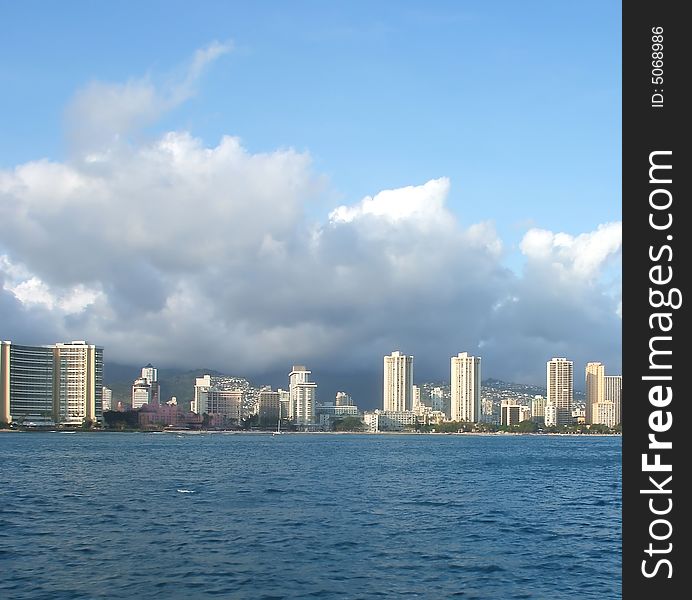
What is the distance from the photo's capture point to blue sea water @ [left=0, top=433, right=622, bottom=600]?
121 ft

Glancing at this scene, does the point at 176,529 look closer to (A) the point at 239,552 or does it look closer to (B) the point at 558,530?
(A) the point at 239,552

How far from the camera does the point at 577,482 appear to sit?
98.2 meters

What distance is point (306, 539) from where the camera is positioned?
1921 inches

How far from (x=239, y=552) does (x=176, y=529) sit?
980 centimetres

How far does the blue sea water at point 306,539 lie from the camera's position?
36.8 meters
